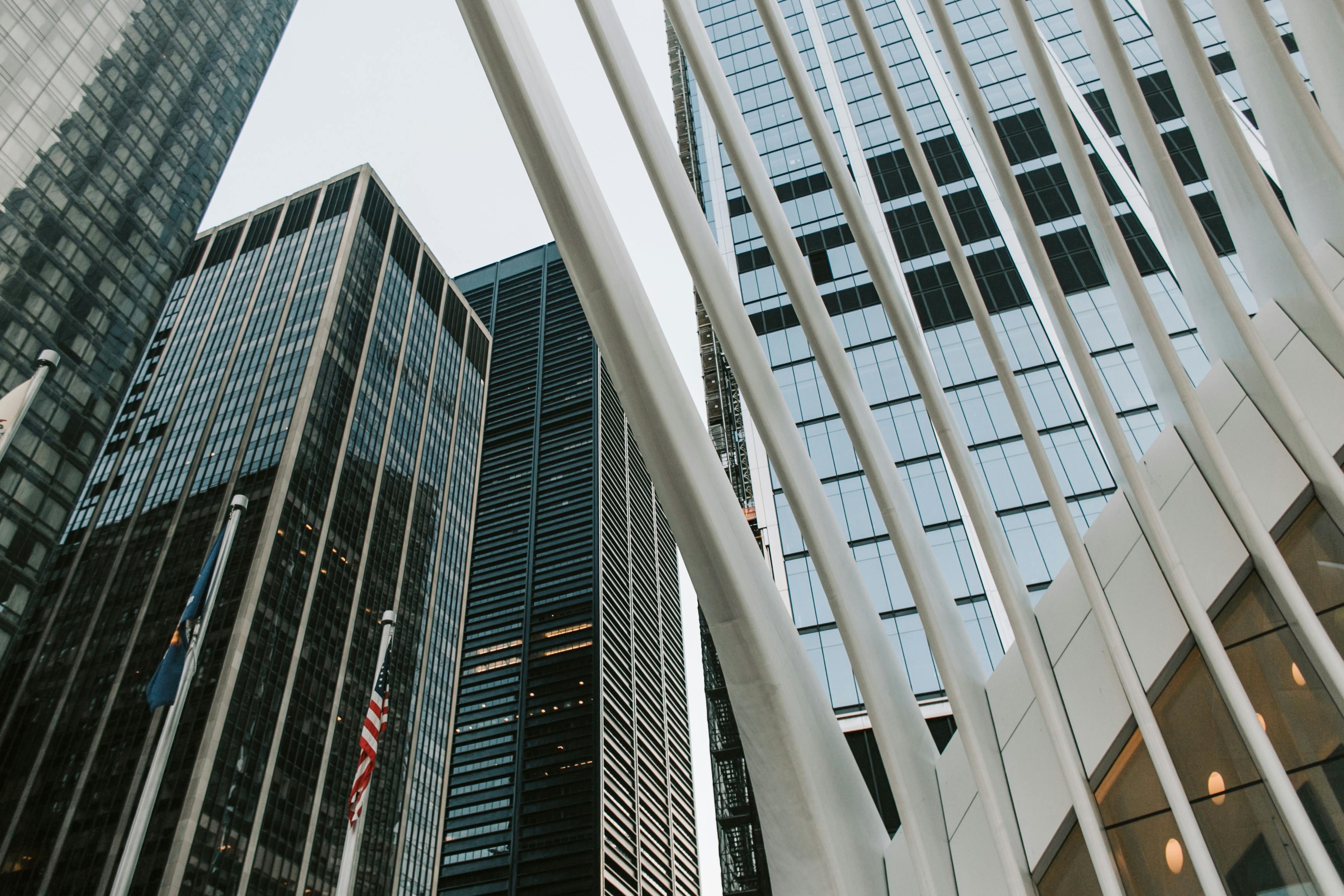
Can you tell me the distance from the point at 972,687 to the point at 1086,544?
7.57 feet

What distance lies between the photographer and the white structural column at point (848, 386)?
30.2 feet

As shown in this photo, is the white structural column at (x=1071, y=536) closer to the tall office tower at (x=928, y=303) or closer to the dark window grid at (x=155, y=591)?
the tall office tower at (x=928, y=303)

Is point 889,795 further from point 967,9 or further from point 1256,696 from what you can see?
point 967,9

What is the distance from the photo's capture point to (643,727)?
459 feet

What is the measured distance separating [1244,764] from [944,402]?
13.7 ft

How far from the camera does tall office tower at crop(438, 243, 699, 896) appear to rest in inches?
4503

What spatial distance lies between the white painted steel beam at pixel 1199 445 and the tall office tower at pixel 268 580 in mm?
67540

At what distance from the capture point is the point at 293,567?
7762cm

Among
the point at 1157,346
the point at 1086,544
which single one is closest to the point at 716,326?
the point at 1157,346

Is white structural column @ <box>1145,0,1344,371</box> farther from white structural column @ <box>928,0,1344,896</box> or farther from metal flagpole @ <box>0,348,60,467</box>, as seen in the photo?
metal flagpole @ <box>0,348,60,467</box>

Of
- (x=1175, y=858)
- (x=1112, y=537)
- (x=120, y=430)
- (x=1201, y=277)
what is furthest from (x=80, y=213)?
(x=1175, y=858)

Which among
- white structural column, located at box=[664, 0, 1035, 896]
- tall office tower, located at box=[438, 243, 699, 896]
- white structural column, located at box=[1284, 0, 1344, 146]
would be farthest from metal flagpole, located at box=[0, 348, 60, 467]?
tall office tower, located at box=[438, 243, 699, 896]

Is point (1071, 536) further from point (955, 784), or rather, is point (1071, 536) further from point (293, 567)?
point (293, 567)

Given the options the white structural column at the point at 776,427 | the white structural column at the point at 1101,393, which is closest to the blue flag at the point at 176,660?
the white structural column at the point at 776,427
